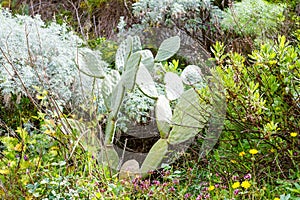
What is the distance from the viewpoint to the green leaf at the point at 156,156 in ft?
10.9

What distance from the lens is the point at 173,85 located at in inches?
139

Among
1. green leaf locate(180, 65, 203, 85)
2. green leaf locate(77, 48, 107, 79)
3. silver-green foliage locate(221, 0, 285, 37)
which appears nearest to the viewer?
green leaf locate(77, 48, 107, 79)

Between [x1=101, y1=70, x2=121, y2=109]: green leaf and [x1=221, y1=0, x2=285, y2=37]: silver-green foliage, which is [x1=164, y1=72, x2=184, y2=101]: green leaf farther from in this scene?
[x1=221, y1=0, x2=285, y2=37]: silver-green foliage

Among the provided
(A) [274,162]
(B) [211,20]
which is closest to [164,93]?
(A) [274,162]

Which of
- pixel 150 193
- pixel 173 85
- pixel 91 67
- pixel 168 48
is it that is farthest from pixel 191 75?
pixel 150 193

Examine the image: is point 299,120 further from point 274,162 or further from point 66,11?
point 66,11

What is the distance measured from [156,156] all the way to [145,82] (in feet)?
1.60

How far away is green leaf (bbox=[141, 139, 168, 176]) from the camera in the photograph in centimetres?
331

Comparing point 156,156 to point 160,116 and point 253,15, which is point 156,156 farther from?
point 253,15

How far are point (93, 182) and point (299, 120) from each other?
50.2 inches

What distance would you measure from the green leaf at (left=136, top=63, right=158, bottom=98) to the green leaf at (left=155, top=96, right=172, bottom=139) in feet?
0.23

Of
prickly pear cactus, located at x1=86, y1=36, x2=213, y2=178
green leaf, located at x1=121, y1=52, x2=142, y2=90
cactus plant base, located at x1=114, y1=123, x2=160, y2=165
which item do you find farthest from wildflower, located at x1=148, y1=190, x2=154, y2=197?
cactus plant base, located at x1=114, y1=123, x2=160, y2=165

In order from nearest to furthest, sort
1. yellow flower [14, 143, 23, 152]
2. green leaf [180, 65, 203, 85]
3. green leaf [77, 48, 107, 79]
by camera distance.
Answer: yellow flower [14, 143, 23, 152]
green leaf [77, 48, 107, 79]
green leaf [180, 65, 203, 85]

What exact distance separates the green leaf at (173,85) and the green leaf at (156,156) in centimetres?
37
